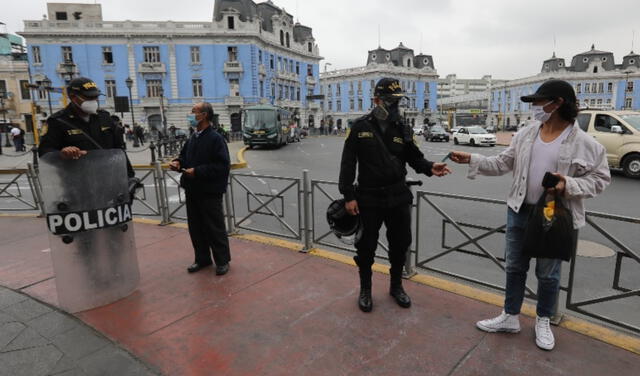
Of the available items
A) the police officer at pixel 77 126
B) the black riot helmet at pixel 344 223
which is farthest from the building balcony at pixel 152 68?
the black riot helmet at pixel 344 223

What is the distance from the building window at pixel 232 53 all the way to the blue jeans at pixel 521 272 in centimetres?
4499

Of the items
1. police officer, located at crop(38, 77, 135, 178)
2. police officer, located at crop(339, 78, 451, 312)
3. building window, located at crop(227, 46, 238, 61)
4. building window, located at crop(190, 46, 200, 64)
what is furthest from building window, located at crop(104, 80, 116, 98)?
police officer, located at crop(339, 78, 451, 312)

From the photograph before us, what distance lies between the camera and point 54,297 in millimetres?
3742

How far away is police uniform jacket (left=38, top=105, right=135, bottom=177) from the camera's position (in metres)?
3.28

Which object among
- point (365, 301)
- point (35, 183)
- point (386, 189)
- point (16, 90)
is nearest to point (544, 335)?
point (365, 301)

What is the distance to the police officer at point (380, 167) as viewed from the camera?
3156 millimetres

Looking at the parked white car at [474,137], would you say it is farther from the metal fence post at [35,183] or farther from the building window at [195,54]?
the building window at [195,54]

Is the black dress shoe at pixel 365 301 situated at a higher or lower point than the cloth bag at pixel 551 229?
lower

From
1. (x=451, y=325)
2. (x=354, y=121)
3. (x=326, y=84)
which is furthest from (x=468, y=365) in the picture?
(x=326, y=84)

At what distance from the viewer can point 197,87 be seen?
43.8 meters

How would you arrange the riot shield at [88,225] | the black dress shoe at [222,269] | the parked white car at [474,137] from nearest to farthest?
the riot shield at [88,225]
the black dress shoe at [222,269]
the parked white car at [474,137]

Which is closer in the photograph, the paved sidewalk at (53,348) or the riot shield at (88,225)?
the paved sidewalk at (53,348)

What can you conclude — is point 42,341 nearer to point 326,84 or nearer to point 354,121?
point 354,121

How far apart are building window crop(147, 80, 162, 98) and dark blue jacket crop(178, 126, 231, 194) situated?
141ft
